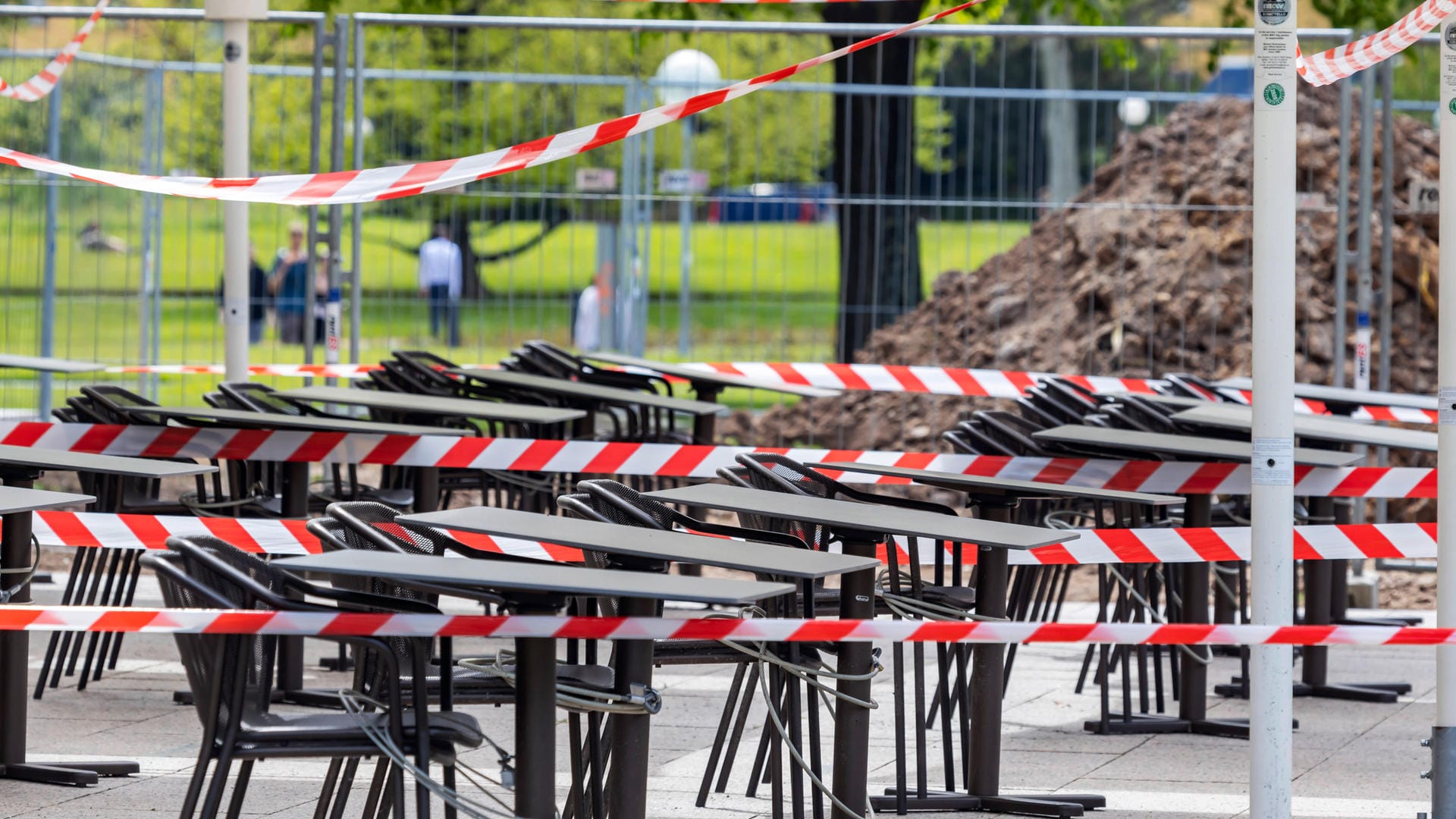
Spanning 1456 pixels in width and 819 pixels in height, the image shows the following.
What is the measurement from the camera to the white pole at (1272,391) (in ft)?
15.9

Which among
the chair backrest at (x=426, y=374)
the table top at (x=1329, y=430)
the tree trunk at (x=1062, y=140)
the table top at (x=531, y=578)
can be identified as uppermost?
the tree trunk at (x=1062, y=140)

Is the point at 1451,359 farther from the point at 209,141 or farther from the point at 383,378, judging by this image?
the point at 209,141

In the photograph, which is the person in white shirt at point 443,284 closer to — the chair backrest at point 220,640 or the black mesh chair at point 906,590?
the black mesh chair at point 906,590

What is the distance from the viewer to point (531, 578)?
13.1ft

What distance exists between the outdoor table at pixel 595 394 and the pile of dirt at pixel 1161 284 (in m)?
3.65

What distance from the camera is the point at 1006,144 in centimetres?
1280

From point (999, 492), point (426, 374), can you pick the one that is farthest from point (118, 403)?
point (999, 492)

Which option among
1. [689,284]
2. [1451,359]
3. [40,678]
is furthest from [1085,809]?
[689,284]

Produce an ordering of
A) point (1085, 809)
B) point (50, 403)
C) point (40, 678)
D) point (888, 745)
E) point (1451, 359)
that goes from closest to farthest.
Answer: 1. point (1451, 359)
2. point (1085, 809)
3. point (888, 745)
4. point (40, 678)
5. point (50, 403)

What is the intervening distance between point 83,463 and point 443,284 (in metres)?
8.85

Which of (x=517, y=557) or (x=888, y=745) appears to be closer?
(x=517, y=557)

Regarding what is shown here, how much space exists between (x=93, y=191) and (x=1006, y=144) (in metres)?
5.77

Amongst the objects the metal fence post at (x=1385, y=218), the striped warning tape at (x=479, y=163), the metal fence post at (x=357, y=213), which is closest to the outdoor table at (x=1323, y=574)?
the striped warning tape at (x=479, y=163)

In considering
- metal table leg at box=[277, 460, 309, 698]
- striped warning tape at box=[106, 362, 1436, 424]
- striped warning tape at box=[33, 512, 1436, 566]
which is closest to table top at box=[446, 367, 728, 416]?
striped warning tape at box=[106, 362, 1436, 424]
